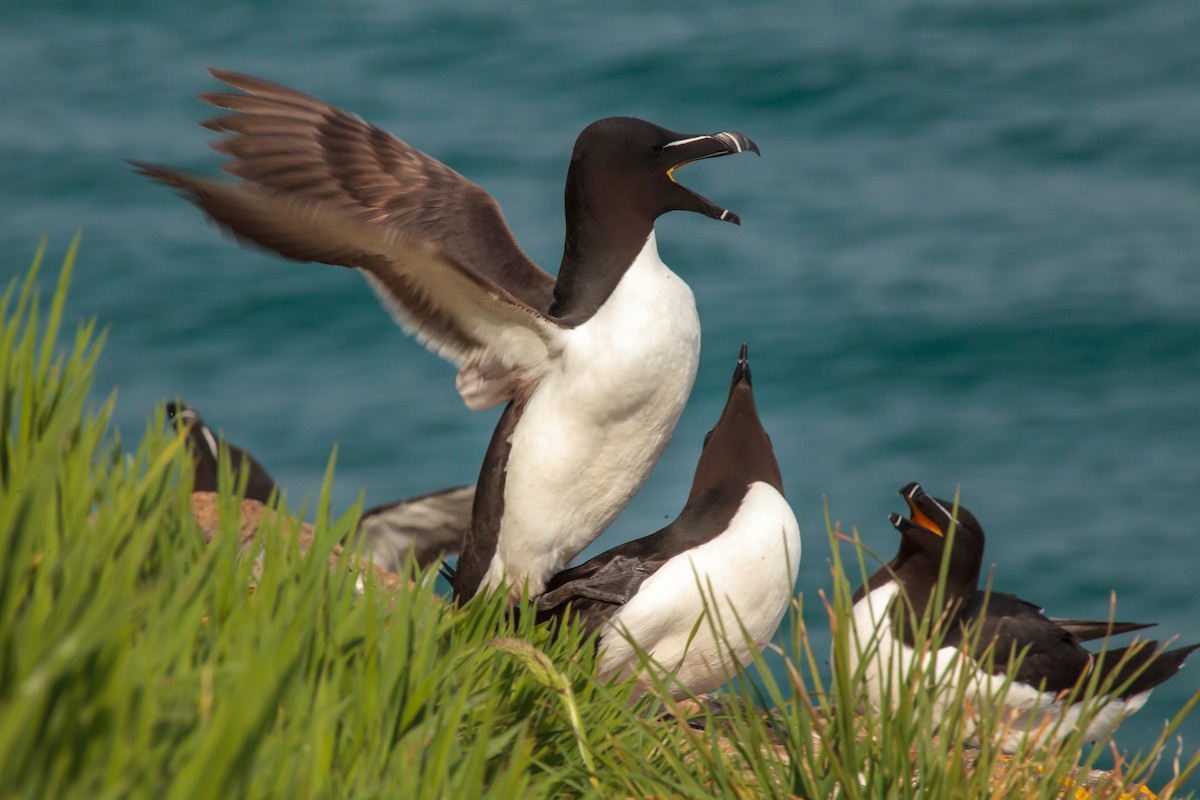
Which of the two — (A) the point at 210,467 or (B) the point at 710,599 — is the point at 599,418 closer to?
(B) the point at 710,599

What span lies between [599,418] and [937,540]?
5.74ft

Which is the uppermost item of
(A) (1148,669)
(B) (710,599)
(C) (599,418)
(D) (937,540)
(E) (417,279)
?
(E) (417,279)

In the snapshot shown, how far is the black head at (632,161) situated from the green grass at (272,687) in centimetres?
168

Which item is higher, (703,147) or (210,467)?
(703,147)

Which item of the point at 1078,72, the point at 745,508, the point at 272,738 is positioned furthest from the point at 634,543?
the point at 1078,72

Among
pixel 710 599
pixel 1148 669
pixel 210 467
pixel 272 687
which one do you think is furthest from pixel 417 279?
pixel 210 467

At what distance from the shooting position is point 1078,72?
71.6 feet

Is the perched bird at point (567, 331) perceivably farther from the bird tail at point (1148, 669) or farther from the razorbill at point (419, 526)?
the bird tail at point (1148, 669)

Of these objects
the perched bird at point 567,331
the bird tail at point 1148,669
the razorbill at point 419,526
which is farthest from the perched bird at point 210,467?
the bird tail at point 1148,669

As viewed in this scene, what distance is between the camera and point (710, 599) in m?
4.93

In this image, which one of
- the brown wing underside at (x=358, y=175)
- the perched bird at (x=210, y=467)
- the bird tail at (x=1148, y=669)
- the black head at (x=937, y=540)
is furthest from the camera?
the perched bird at (x=210, y=467)

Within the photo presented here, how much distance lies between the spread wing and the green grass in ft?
3.96

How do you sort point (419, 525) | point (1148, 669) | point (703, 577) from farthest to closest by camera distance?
point (419, 525) → point (1148, 669) → point (703, 577)

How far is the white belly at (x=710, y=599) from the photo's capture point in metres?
4.87
